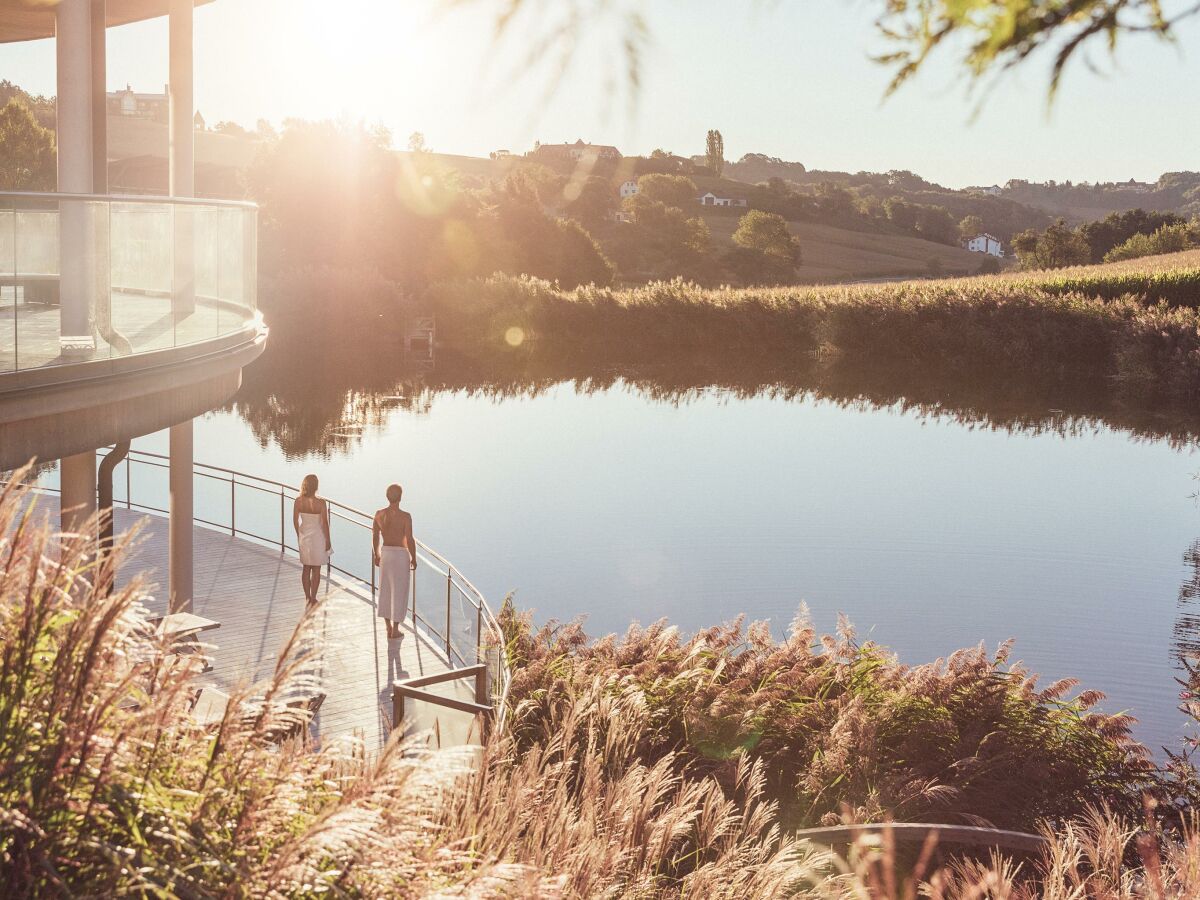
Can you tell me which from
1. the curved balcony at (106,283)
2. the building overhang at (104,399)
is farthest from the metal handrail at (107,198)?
the building overhang at (104,399)

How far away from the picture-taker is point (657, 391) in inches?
1606

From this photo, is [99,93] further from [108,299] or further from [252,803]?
[252,803]

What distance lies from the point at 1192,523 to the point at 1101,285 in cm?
2349

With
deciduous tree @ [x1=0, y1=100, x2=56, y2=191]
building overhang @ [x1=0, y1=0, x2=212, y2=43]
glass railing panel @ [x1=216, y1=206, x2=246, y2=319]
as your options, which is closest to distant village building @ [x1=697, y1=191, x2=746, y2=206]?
deciduous tree @ [x1=0, y1=100, x2=56, y2=191]

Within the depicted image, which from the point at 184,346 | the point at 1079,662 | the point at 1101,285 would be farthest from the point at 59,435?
the point at 1101,285

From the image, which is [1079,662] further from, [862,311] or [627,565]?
[862,311]

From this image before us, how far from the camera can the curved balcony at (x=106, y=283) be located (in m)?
7.46

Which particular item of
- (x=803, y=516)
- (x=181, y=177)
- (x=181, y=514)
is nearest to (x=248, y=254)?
(x=181, y=177)

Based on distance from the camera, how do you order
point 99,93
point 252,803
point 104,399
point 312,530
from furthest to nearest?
point 312,530
point 99,93
point 104,399
point 252,803

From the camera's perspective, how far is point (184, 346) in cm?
897

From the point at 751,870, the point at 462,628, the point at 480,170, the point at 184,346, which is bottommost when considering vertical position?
the point at 462,628

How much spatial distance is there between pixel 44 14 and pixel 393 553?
6.53 metres

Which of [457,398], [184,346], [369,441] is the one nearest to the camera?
[184,346]

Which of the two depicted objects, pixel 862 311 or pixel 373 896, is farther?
pixel 862 311
